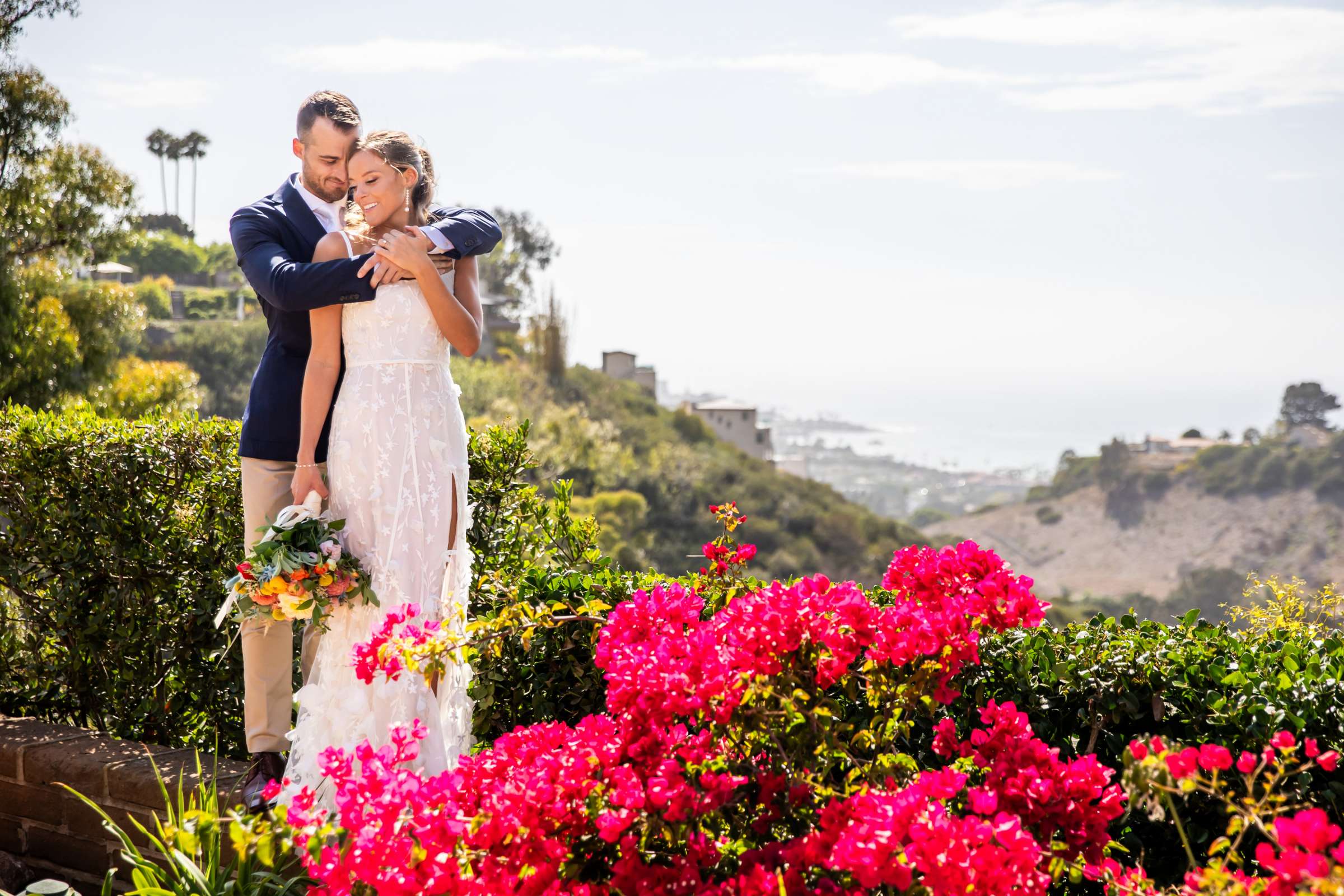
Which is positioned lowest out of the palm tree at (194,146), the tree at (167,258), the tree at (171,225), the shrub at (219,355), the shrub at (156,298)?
the shrub at (219,355)

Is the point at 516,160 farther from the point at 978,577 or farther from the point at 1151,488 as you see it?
the point at 978,577

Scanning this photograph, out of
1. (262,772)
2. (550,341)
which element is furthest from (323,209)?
(550,341)

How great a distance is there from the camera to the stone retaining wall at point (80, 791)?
8.86ft

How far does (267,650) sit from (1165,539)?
73.6 m

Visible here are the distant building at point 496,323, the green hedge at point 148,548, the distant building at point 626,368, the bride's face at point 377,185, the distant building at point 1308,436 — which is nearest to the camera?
the bride's face at point 377,185

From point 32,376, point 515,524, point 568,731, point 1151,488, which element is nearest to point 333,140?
point 515,524

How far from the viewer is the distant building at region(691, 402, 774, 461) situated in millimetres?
66688

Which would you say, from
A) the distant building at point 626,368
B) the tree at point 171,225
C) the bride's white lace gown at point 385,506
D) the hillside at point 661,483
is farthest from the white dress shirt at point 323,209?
the tree at point 171,225

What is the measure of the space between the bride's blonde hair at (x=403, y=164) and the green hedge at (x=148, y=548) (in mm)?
846

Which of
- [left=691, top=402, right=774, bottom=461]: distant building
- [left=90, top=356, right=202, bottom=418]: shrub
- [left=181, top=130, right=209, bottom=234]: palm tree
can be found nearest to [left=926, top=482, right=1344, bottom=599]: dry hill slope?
[left=691, top=402, right=774, bottom=461]: distant building

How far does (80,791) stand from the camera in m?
2.77

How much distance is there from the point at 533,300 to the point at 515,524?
63894 mm

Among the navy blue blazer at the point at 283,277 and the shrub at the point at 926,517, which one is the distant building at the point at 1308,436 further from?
the navy blue blazer at the point at 283,277

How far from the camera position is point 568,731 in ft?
5.90
